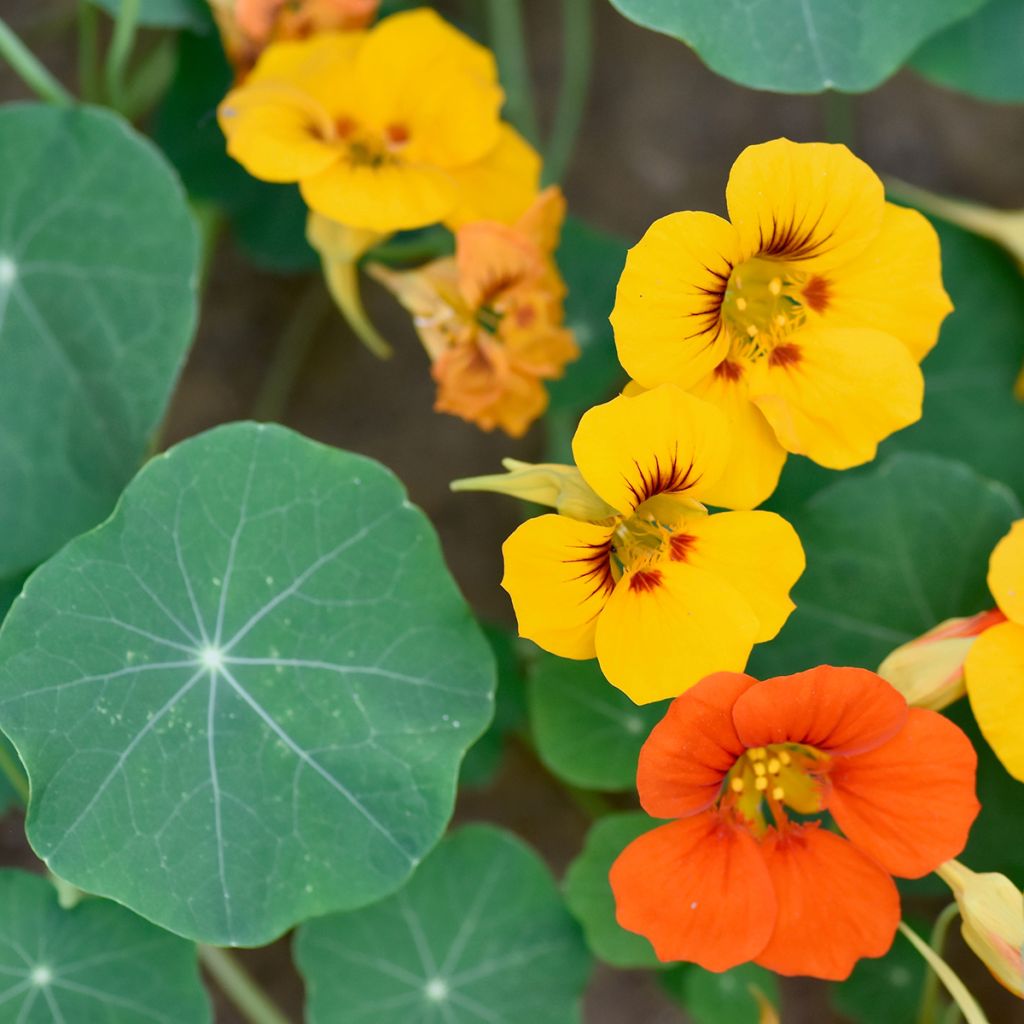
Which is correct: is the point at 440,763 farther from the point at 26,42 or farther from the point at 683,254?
the point at 26,42

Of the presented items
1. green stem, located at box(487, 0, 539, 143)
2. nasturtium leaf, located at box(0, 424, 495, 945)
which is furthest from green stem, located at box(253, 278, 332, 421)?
nasturtium leaf, located at box(0, 424, 495, 945)

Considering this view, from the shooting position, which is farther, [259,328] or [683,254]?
[259,328]

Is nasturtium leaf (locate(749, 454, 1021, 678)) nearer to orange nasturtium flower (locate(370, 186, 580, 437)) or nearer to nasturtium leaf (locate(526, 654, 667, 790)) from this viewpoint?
nasturtium leaf (locate(526, 654, 667, 790))

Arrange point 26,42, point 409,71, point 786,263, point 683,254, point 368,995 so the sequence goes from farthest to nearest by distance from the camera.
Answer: point 26,42 < point 368,995 < point 409,71 < point 786,263 < point 683,254

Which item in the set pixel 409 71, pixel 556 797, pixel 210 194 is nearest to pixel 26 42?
pixel 210 194

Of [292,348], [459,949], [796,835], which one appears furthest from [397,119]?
[459,949]

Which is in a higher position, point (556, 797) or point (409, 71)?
point (409, 71)
